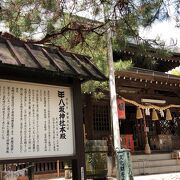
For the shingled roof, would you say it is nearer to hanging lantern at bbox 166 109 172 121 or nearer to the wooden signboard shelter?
the wooden signboard shelter

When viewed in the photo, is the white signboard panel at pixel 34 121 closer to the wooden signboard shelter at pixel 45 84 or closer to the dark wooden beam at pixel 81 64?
the wooden signboard shelter at pixel 45 84

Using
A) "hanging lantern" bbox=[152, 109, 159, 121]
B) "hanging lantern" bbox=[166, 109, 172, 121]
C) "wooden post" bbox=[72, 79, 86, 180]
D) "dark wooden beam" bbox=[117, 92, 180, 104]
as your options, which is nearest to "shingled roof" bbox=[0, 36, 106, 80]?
"wooden post" bbox=[72, 79, 86, 180]

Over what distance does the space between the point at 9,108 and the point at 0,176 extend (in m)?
6.40

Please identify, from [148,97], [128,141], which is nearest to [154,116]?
[148,97]

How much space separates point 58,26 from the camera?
6832mm

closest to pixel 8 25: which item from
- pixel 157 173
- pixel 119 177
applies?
pixel 119 177

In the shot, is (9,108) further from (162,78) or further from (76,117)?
(162,78)

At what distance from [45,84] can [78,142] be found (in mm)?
975

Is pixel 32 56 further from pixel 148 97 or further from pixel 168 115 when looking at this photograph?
pixel 168 115

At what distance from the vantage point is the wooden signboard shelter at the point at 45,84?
4.38m

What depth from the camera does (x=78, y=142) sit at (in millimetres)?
4891

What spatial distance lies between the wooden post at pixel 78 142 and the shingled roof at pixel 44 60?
0.91 feet

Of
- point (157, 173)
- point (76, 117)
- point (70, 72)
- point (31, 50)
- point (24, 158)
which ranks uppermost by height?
point (31, 50)

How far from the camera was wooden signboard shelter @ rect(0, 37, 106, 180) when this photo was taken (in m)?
4.38
